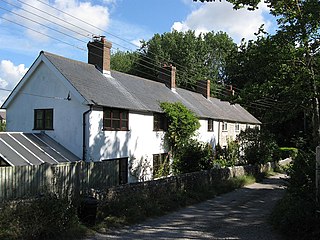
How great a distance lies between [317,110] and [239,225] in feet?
31.9

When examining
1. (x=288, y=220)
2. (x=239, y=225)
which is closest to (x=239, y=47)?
(x=239, y=225)

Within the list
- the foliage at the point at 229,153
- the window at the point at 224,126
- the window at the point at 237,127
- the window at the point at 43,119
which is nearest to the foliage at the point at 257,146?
the foliage at the point at 229,153

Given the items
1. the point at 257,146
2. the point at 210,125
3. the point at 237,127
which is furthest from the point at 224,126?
the point at 257,146

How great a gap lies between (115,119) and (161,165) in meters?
5.76

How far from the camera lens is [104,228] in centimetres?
1085

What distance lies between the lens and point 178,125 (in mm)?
26312

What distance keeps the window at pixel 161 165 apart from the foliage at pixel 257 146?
823 centimetres

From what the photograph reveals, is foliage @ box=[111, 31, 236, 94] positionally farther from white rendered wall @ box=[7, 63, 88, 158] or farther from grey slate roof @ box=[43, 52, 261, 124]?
white rendered wall @ box=[7, 63, 88, 158]

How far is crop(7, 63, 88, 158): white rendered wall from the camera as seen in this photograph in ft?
65.4

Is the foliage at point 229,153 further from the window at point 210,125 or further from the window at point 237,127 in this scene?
the window at point 237,127

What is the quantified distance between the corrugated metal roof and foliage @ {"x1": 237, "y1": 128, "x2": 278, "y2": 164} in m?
16.6

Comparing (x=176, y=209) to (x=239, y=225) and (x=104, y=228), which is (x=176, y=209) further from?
(x=104, y=228)

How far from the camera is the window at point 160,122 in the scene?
83.7 feet

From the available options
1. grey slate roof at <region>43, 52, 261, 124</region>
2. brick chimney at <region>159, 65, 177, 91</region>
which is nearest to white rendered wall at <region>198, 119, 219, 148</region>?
grey slate roof at <region>43, 52, 261, 124</region>
